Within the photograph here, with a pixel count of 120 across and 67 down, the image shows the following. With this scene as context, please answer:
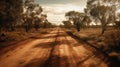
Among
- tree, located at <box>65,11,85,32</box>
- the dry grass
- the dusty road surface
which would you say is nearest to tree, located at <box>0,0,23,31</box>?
the dusty road surface

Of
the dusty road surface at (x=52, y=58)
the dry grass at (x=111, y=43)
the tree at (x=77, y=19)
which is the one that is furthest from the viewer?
the tree at (x=77, y=19)

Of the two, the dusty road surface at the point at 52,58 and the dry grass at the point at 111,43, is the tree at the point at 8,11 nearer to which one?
the dusty road surface at the point at 52,58

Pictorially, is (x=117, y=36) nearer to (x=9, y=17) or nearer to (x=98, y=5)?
(x=9, y=17)


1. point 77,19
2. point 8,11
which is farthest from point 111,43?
point 77,19

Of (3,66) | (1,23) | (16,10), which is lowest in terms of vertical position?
(3,66)

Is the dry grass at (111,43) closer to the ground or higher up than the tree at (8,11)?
closer to the ground

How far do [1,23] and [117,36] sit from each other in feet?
59.0

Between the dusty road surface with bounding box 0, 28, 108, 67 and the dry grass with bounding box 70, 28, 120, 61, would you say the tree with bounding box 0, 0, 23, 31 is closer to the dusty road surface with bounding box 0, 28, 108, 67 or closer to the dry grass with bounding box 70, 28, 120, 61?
the dusty road surface with bounding box 0, 28, 108, 67

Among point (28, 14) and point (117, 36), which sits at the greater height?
point (28, 14)

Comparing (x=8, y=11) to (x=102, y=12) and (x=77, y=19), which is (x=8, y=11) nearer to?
(x=102, y=12)

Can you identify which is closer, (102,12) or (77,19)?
(102,12)

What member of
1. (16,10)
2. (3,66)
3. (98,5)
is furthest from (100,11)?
(3,66)

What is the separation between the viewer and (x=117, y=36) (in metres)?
20.0

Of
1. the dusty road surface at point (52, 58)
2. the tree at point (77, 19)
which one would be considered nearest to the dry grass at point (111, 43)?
the dusty road surface at point (52, 58)
